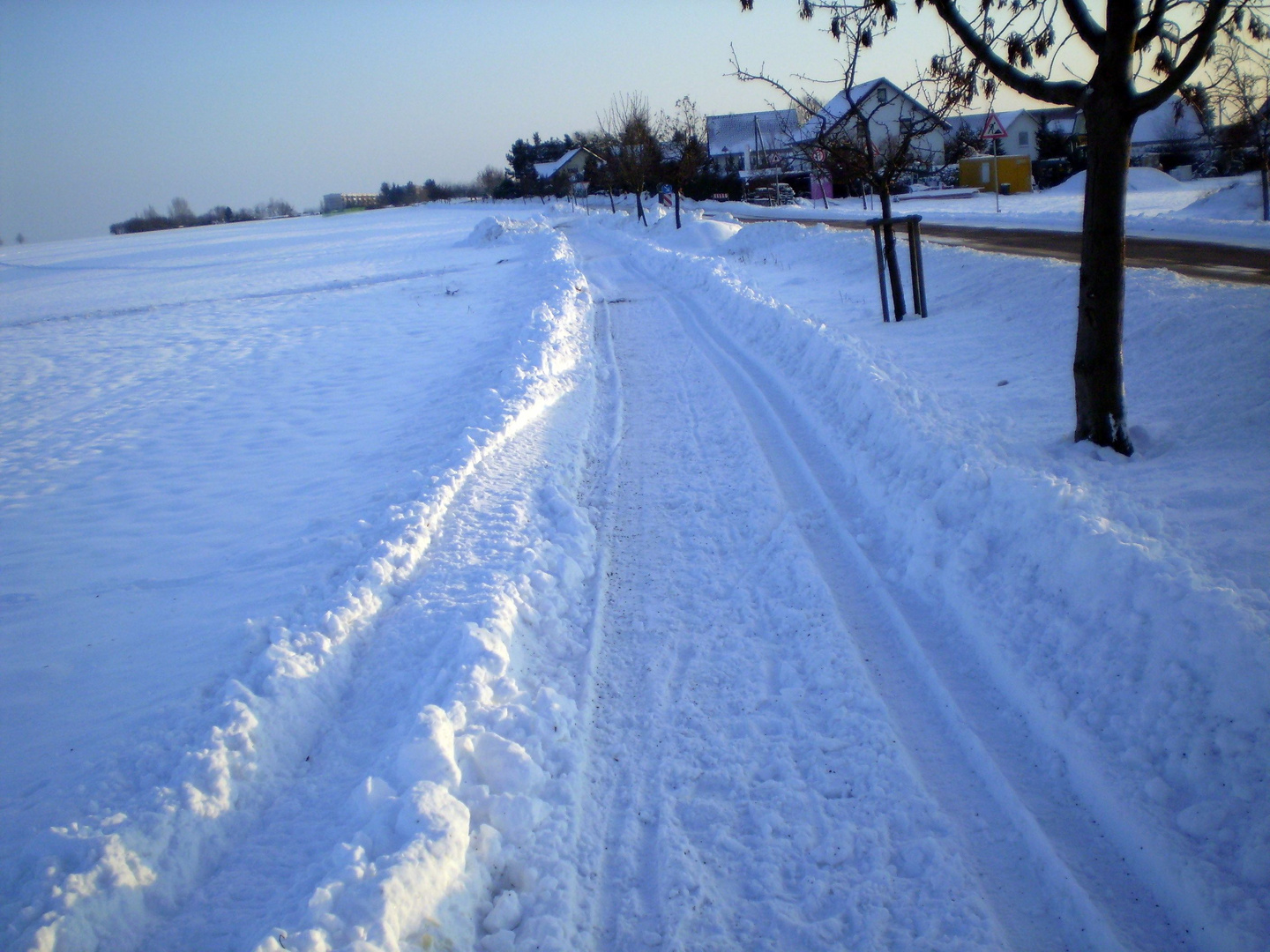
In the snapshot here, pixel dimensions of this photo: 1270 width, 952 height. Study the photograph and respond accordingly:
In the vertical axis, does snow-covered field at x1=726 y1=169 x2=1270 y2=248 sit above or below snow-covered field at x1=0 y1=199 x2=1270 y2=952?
above

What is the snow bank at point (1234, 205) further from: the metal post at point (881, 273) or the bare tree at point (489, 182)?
the bare tree at point (489, 182)

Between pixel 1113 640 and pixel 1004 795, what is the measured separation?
1.15 meters

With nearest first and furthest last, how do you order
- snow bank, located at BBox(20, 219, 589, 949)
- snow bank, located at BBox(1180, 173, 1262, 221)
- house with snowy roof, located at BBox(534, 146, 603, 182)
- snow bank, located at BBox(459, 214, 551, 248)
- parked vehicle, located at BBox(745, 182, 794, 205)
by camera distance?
snow bank, located at BBox(20, 219, 589, 949) → snow bank, located at BBox(1180, 173, 1262, 221) → snow bank, located at BBox(459, 214, 551, 248) → parked vehicle, located at BBox(745, 182, 794, 205) → house with snowy roof, located at BBox(534, 146, 603, 182)

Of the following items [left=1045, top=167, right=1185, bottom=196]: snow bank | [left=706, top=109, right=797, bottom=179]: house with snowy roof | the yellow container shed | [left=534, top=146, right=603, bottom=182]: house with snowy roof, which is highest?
[left=534, top=146, right=603, bottom=182]: house with snowy roof

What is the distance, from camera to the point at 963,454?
574cm

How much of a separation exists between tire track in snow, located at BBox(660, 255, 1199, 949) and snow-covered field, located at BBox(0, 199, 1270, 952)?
0.02 m

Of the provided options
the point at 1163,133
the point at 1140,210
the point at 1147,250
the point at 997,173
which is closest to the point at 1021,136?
the point at 1163,133

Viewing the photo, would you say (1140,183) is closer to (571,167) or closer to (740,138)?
(740,138)

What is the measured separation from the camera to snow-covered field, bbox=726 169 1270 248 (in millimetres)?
16328

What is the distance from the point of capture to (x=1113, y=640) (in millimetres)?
3818

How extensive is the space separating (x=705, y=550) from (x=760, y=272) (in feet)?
47.3

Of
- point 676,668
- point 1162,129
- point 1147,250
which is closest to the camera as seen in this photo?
point 676,668

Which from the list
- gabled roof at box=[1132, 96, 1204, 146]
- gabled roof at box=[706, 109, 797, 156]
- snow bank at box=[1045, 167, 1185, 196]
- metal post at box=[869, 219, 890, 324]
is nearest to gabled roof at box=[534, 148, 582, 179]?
gabled roof at box=[706, 109, 797, 156]

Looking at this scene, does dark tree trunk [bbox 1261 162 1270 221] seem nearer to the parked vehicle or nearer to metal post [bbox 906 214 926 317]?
metal post [bbox 906 214 926 317]
